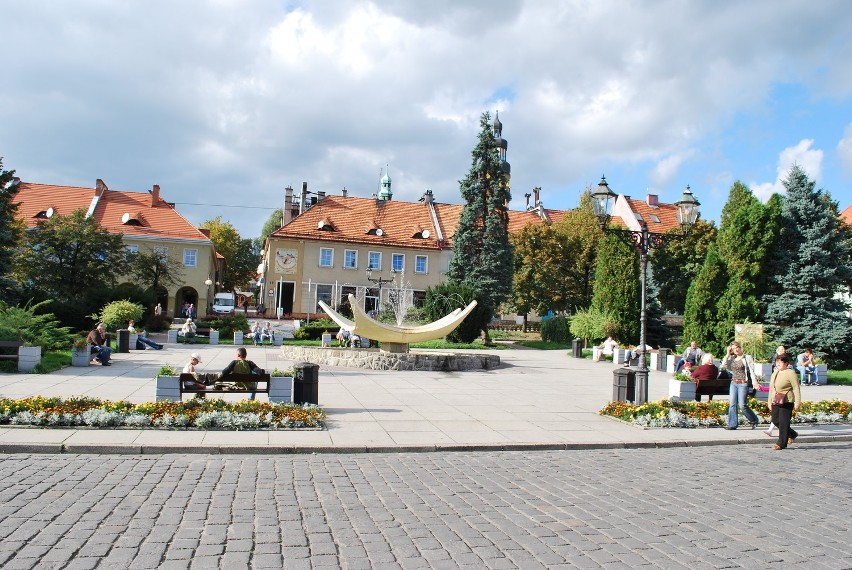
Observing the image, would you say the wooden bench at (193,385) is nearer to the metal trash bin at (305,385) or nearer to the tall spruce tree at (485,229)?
the metal trash bin at (305,385)

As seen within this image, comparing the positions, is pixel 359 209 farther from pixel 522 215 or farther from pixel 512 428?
pixel 512 428

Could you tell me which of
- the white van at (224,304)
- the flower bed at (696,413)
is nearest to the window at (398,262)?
the white van at (224,304)

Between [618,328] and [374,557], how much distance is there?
3208cm

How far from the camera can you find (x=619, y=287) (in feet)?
121

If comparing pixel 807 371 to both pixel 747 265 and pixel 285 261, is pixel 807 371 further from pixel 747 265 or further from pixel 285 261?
pixel 285 261

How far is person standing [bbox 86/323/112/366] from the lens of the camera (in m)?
20.4

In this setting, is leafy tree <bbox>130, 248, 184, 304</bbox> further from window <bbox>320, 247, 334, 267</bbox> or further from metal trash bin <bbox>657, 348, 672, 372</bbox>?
metal trash bin <bbox>657, 348, 672, 372</bbox>

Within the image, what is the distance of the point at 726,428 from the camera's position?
42.3ft

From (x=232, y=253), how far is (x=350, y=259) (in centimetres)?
2696

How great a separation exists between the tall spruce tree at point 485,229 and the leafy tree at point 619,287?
8.25 metres

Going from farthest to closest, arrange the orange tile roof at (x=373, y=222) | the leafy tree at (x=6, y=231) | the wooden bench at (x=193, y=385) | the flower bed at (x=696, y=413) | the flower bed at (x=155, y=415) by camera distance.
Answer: the orange tile roof at (x=373, y=222)
the leafy tree at (x=6, y=231)
the flower bed at (x=696, y=413)
the wooden bench at (x=193, y=385)
the flower bed at (x=155, y=415)

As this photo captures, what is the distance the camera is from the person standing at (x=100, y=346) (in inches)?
805

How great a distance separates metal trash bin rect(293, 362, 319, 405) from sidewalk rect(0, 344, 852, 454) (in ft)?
1.62

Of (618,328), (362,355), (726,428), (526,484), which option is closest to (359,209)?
(618,328)
